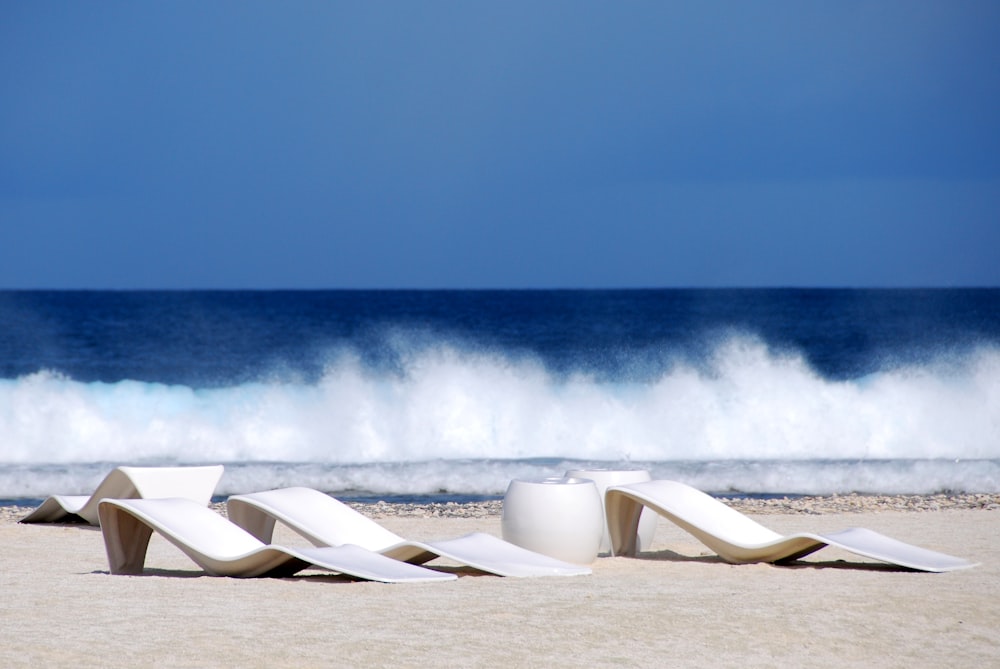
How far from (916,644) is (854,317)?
41.9m

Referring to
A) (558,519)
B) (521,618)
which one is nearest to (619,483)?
(558,519)

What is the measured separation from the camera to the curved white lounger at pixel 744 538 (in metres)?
7.18

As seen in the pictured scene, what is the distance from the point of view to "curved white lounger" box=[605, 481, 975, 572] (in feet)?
23.6

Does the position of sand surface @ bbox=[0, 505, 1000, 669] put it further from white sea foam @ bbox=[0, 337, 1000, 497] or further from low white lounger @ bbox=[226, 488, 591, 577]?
white sea foam @ bbox=[0, 337, 1000, 497]

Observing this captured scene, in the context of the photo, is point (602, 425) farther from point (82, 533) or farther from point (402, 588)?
point (402, 588)

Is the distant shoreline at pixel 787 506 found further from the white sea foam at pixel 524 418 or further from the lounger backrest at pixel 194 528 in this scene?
the white sea foam at pixel 524 418

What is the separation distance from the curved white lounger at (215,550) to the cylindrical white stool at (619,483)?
5.17 ft

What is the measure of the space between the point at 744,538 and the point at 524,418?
12.9 metres

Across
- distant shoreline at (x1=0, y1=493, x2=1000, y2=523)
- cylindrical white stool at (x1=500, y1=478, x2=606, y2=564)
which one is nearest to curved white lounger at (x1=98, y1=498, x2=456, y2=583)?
cylindrical white stool at (x1=500, y1=478, x2=606, y2=564)

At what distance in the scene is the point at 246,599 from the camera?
20.2 ft

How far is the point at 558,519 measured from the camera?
7.31m

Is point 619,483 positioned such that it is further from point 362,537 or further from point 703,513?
point 362,537

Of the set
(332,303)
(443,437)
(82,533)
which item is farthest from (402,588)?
(332,303)

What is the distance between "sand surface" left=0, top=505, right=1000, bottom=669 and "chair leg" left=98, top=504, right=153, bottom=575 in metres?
0.11
